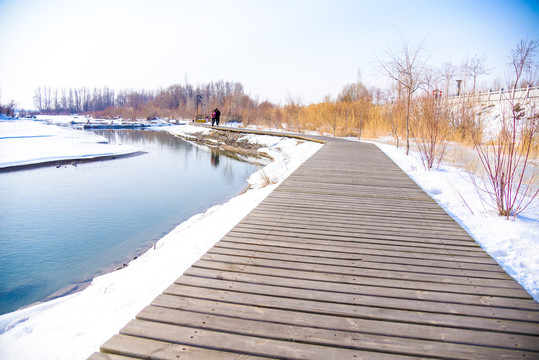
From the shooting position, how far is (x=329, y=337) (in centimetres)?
166

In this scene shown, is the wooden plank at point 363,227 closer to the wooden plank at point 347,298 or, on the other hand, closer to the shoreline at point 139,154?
the wooden plank at point 347,298

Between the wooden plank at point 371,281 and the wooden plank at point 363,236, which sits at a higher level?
the wooden plank at point 363,236

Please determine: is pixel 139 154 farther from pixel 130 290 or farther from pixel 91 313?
pixel 91 313

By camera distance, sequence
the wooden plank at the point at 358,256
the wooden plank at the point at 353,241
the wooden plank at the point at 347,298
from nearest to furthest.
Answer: the wooden plank at the point at 347,298
the wooden plank at the point at 358,256
the wooden plank at the point at 353,241

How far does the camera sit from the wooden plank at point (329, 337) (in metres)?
1.57

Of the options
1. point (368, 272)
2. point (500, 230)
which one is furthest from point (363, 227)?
point (500, 230)

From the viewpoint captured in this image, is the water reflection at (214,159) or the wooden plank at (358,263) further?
the water reflection at (214,159)

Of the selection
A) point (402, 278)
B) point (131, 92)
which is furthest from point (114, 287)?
point (131, 92)

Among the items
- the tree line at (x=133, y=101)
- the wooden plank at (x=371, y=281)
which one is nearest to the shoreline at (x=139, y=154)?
the wooden plank at (x=371, y=281)

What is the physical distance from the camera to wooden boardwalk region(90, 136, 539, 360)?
159 cm

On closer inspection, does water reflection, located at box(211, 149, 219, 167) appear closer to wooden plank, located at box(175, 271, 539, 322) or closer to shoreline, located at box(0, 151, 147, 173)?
shoreline, located at box(0, 151, 147, 173)

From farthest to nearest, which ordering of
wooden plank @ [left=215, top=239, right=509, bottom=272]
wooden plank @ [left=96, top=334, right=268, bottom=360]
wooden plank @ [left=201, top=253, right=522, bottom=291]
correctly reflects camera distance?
wooden plank @ [left=215, top=239, right=509, bottom=272] → wooden plank @ [left=201, top=253, right=522, bottom=291] → wooden plank @ [left=96, top=334, right=268, bottom=360]

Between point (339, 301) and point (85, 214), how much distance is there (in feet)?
22.1

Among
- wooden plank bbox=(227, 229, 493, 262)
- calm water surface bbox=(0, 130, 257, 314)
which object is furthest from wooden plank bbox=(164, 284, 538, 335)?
calm water surface bbox=(0, 130, 257, 314)
